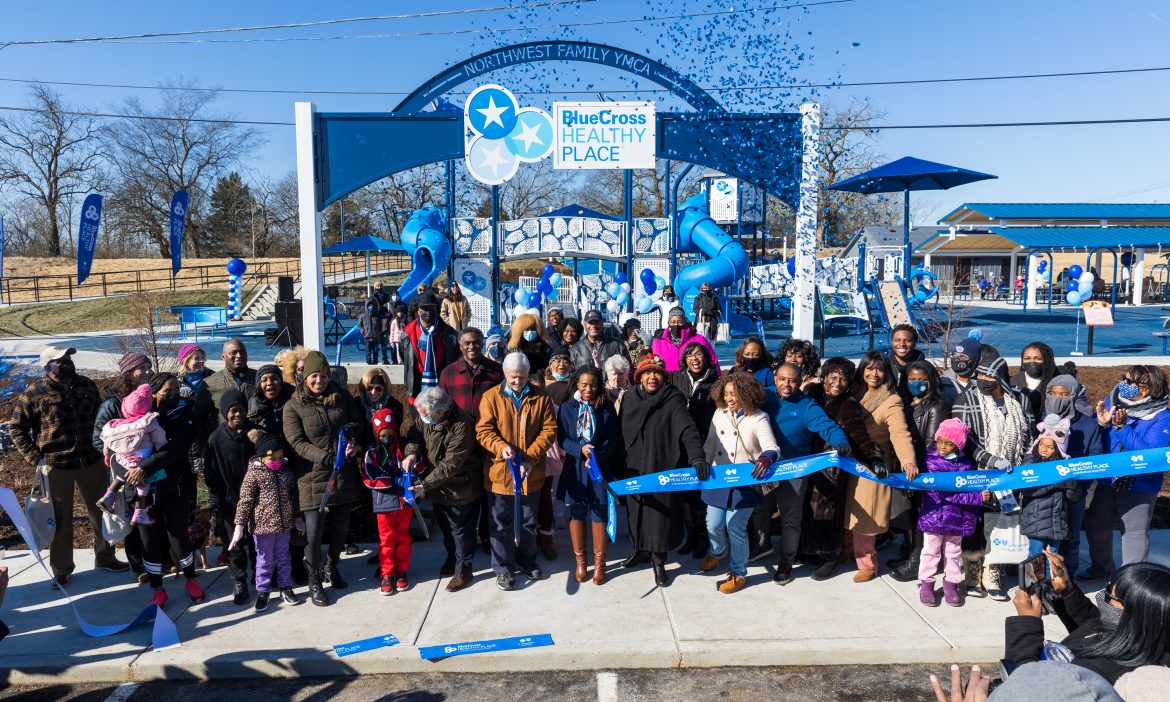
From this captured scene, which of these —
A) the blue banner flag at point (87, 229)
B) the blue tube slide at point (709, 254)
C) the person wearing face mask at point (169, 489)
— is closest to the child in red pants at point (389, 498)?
the person wearing face mask at point (169, 489)

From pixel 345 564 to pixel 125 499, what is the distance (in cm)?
160

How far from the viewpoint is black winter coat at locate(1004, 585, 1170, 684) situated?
2391 mm

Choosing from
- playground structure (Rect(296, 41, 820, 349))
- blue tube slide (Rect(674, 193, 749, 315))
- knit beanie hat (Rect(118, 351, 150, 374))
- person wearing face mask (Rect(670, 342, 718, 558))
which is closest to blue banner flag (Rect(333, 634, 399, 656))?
person wearing face mask (Rect(670, 342, 718, 558))

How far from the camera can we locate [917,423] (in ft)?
16.9

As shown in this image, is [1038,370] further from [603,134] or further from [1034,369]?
[603,134]

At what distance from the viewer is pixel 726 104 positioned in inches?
488

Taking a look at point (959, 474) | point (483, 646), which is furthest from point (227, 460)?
point (959, 474)

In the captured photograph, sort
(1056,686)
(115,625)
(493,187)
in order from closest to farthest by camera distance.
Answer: (1056,686)
(115,625)
(493,187)

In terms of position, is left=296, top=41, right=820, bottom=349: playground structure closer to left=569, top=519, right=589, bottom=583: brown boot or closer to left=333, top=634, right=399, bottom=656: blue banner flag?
left=569, top=519, right=589, bottom=583: brown boot

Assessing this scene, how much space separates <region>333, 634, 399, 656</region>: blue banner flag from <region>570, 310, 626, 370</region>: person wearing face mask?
122 inches

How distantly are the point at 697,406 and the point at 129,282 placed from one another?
112 feet

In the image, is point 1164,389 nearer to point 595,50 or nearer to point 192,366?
point 192,366

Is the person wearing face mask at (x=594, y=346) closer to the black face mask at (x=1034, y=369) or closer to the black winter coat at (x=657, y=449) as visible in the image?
the black winter coat at (x=657, y=449)

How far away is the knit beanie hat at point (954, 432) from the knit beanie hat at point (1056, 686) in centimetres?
322
